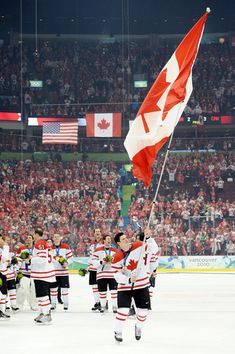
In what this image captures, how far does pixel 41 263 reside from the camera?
52.1 ft

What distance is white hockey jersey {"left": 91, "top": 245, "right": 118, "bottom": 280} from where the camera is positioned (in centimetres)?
1814

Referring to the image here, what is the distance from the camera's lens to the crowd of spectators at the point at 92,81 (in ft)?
154

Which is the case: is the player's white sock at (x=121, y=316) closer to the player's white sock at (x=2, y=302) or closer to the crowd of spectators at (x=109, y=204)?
the player's white sock at (x=2, y=302)

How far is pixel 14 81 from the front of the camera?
47.7 meters

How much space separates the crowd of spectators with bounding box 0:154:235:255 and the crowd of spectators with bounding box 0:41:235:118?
13.0 feet

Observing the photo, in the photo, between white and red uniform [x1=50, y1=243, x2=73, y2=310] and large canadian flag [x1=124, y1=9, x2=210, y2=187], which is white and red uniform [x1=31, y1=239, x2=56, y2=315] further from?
large canadian flag [x1=124, y1=9, x2=210, y2=187]

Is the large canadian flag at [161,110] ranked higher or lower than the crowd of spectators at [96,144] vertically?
higher

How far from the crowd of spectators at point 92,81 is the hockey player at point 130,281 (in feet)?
108

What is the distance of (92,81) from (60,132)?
9.15 metres

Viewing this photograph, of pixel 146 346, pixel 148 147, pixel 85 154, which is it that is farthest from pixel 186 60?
pixel 85 154

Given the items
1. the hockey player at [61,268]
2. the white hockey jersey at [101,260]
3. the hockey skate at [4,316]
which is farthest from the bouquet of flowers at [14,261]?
the white hockey jersey at [101,260]

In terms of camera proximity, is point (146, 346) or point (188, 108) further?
point (188, 108)

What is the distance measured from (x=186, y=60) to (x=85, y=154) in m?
32.7

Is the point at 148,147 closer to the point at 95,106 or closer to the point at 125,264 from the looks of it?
the point at 125,264
